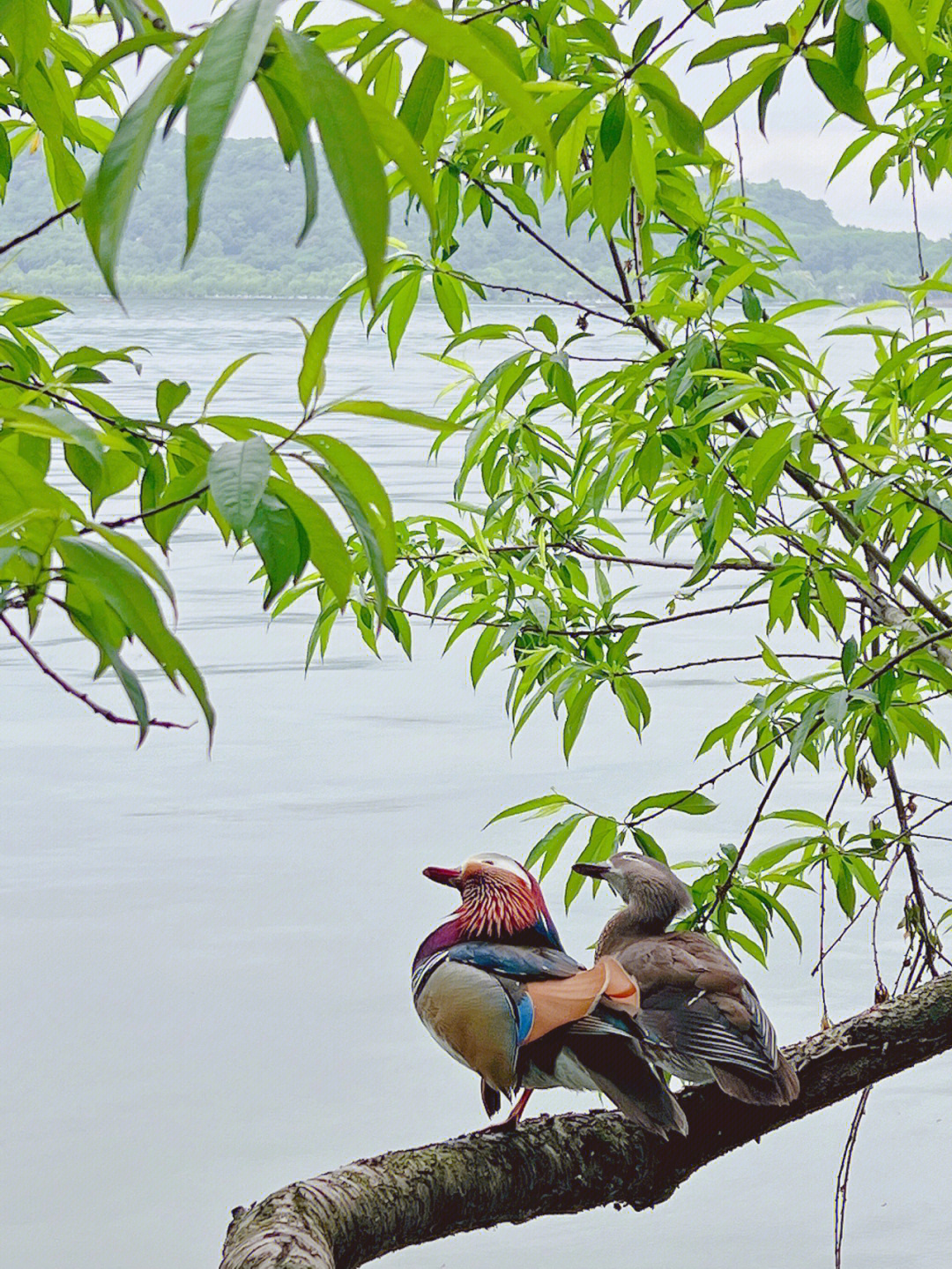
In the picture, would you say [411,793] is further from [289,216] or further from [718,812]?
[289,216]

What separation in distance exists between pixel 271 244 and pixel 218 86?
2607 mm

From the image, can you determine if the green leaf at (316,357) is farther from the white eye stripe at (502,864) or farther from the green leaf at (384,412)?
the white eye stripe at (502,864)

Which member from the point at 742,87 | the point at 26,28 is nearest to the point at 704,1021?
the point at 742,87

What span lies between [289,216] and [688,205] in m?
1.85

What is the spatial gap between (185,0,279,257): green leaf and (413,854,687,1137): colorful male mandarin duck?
0.56m

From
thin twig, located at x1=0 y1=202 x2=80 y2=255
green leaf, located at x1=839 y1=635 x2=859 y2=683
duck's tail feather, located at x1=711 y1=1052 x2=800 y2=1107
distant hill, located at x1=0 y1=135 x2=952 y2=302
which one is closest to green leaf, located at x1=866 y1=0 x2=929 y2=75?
thin twig, located at x1=0 y1=202 x2=80 y2=255

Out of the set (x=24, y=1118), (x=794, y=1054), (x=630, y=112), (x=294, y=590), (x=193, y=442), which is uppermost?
(x=630, y=112)

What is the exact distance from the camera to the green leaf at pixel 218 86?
218 mm

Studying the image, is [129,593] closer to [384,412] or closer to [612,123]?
[384,412]

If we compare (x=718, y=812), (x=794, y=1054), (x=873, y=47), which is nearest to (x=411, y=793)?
(x=718, y=812)

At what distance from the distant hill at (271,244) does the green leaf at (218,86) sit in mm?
1035

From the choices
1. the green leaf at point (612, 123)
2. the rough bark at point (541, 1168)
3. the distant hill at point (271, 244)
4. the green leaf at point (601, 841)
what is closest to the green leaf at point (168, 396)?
the green leaf at point (612, 123)

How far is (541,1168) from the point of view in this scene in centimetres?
68

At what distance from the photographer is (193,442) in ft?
1.46
